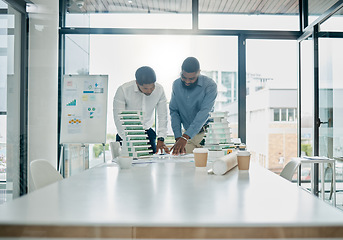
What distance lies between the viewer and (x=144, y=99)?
Result: 361 centimetres

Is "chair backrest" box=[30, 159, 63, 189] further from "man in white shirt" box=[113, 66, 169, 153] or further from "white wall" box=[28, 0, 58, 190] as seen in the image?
"white wall" box=[28, 0, 58, 190]

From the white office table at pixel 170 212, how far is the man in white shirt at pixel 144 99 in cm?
181

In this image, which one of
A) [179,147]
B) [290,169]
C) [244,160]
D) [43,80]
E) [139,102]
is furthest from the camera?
[43,80]

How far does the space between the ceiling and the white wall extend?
0.50 meters

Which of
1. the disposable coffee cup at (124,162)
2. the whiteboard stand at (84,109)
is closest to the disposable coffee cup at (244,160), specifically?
the disposable coffee cup at (124,162)

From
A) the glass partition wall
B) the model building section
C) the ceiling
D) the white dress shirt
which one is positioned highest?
the ceiling

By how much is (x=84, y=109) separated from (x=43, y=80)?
722 millimetres

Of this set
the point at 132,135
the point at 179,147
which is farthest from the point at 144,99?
the point at 132,135

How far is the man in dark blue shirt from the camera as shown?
331 centimetres

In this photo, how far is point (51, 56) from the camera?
538cm

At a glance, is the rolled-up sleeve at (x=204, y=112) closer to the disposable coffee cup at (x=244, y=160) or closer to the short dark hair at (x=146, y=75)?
the short dark hair at (x=146, y=75)

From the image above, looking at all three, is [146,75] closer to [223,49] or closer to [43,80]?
[43,80]

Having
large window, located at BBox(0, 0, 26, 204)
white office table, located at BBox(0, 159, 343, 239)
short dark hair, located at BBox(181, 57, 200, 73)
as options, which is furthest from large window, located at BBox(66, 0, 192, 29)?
white office table, located at BBox(0, 159, 343, 239)

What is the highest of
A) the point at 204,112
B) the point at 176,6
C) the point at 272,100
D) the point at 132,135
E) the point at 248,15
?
the point at 176,6
